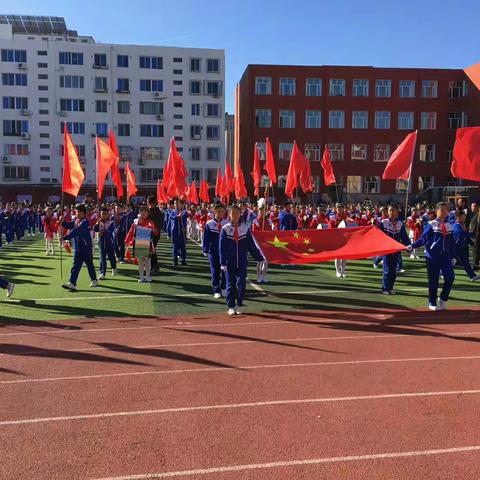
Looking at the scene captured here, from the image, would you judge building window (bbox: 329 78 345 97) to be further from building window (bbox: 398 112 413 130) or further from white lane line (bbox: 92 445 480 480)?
white lane line (bbox: 92 445 480 480)

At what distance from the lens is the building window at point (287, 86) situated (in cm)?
5234

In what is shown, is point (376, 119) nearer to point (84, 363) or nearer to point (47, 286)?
point (47, 286)

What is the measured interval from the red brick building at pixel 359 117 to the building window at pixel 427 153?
0.10 m

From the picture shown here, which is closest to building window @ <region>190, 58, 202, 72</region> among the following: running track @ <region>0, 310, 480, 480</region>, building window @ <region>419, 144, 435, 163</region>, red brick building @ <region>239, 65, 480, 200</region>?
red brick building @ <region>239, 65, 480, 200</region>

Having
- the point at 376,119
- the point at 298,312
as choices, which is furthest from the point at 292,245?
the point at 376,119

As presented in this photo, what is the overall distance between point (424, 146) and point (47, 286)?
49097mm

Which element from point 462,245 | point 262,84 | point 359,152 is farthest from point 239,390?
point 359,152

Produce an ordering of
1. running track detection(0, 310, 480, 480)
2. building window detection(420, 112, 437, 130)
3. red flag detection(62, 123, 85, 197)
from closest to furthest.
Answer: running track detection(0, 310, 480, 480)
red flag detection(62, 123, 85, 197)
building window detection(420, 112, 437, 130)

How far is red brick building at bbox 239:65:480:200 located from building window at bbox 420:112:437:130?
0.32ft

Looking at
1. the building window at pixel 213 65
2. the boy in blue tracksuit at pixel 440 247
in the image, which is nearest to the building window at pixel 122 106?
the building window at pixel 213 65

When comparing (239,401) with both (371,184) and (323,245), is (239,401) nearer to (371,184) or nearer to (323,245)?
(323,245)

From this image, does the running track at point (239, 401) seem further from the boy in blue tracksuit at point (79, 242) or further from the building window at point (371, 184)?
the building window at point (371, 184)

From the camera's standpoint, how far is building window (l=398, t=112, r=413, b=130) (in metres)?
53.2

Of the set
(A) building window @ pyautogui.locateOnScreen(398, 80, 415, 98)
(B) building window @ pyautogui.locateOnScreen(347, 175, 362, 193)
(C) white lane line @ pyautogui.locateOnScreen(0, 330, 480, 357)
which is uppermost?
(A) building window @ pyautogui.locateOnScreen(398, 80, 415, 98)
